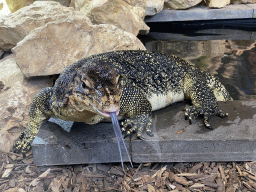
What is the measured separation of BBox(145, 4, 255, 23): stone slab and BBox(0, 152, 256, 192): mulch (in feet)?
25.3

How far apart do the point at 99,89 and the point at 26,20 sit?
3.85m

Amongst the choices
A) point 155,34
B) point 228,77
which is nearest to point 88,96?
point 228,77

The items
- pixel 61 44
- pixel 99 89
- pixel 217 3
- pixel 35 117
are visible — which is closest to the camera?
pixel 99 89

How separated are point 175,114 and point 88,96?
60.1 inches

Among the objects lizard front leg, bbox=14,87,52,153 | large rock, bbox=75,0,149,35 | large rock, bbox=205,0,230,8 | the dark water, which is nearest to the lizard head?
lizard front leg, bbox=14,87,52,153

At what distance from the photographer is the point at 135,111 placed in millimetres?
3188

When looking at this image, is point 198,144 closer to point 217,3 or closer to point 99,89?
point 99,89

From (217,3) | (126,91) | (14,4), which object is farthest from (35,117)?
(217,3)

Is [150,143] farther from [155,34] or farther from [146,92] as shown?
[155,34]

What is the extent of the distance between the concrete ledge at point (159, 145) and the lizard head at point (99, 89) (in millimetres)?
785

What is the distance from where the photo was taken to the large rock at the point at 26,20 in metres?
5.34

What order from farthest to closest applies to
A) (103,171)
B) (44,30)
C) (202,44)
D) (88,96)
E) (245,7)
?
(245,7), (202,44), (44,30), (103,171), (88,96)

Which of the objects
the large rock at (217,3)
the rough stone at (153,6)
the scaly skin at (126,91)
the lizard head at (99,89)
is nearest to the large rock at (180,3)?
the large rock at (217,3)

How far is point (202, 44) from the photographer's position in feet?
24.8
